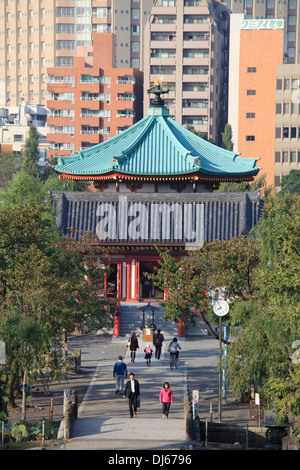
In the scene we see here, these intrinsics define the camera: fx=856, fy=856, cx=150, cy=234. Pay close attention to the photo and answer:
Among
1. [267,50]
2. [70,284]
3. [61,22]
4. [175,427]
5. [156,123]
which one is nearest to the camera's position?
[175,427]

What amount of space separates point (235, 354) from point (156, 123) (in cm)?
2972

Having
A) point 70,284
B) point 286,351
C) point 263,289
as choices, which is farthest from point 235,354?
point 70,284

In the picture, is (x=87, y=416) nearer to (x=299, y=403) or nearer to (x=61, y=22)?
(x=299, y=403)

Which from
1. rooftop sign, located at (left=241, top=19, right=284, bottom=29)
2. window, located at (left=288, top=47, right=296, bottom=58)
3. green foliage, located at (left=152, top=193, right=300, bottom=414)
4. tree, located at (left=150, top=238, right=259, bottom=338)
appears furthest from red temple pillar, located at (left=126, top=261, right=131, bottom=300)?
window, located at (left=288, top=47, right=296, bottom=58)

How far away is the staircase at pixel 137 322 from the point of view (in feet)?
154

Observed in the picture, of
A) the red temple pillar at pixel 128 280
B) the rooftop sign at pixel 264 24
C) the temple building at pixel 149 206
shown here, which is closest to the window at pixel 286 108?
the rooftop sign at pixel 264 24

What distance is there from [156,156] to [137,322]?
12094 mm

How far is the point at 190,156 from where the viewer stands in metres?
53.3

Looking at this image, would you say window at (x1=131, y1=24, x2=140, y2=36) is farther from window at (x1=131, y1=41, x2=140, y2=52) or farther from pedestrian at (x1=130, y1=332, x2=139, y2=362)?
pedestrian at (x1=130, y1=332, x2=139, y2=362)

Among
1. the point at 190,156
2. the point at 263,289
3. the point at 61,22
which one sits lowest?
the point at 263,289

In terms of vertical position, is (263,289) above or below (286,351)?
above

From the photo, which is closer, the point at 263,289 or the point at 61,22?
the point at 263,289

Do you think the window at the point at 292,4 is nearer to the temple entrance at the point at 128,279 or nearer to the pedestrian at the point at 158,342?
the temple entrance at the point at 128,279

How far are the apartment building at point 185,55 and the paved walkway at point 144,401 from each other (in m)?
85.8
